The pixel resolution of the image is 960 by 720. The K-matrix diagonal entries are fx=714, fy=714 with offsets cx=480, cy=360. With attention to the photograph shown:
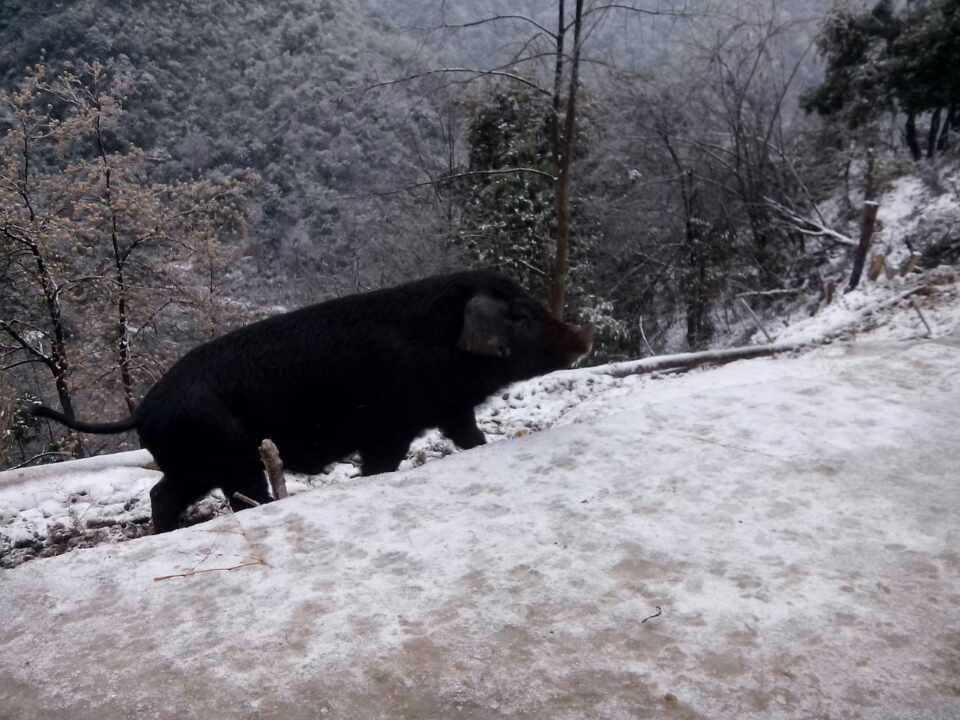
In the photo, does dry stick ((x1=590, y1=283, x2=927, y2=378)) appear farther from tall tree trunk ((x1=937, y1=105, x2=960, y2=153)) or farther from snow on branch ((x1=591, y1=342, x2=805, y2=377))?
tall tree trunk ((x1=937, y1=105, x2=960, y2=153))

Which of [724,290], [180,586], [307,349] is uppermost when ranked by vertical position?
[307,349]

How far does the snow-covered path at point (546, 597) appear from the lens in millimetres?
1844

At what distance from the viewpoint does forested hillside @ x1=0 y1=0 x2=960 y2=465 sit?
401 inches

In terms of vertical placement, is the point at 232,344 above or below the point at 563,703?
above

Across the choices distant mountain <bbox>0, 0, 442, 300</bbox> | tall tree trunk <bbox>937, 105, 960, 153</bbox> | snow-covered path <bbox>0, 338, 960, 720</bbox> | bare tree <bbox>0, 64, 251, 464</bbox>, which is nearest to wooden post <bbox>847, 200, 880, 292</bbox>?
snow-covered path <bbox>0, 338, 960, 720</bbox>

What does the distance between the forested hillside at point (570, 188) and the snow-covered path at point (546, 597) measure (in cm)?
593

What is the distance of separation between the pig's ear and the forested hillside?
4679 mm

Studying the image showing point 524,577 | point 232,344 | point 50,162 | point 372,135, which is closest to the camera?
point 524,577

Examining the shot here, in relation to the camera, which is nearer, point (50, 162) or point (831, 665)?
point (831, 665)

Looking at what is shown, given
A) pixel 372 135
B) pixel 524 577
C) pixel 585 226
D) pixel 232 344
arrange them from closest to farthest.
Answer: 1. pixel 524 577
2. pixel 232 344
3. pixel 585 226
4. pixel 372 135

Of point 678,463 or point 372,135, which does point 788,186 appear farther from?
point 372,135

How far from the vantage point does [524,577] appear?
2.40m

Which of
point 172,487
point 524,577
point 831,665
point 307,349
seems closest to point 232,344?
point 307,349

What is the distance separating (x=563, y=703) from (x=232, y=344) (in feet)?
9.67
